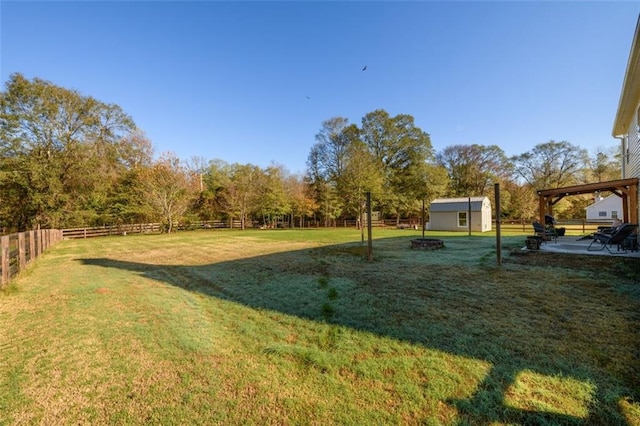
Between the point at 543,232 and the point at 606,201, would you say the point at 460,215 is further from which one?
the point at 606,201

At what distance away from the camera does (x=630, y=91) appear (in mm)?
7191

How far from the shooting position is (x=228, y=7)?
34.1 feet

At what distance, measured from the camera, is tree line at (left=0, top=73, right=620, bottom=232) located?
755 inches

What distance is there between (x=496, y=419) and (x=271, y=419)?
Result: 1.48m

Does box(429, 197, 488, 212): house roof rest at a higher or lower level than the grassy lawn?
higher

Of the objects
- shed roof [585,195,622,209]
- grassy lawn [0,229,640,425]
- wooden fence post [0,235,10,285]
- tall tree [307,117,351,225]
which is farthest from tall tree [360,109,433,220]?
wooden fence post [0,235,10,285]

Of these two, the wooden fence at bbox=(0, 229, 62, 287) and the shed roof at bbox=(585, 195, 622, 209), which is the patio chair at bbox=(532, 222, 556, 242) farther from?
the shed roof at bbox=(585, 195, 622, 209)

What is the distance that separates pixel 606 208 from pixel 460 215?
1873cm

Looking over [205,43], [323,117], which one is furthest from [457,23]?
[323,117]

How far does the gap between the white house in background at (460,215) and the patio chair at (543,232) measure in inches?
390

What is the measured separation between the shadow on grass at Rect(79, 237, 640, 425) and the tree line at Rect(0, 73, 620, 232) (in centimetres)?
1327

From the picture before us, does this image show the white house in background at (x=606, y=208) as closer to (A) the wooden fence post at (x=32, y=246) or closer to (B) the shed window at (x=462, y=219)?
(B) the shed window at (x=462, y=219)

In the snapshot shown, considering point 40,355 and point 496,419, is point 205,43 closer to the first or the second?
point 40,355

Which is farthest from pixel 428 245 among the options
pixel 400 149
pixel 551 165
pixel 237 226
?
pixel 551 165
